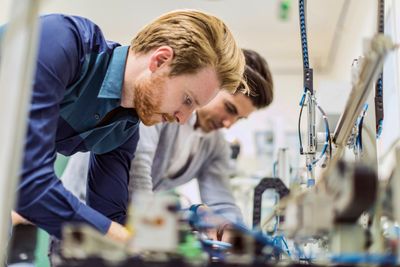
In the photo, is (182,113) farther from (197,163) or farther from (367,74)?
A: (197,163)

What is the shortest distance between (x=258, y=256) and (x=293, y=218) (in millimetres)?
70

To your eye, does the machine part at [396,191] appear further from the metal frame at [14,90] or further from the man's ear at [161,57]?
the man's ear at [161,57]

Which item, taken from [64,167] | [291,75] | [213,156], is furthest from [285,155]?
[291,75]

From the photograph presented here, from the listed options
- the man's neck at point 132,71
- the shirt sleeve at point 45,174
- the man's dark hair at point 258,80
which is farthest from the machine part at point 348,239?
the man's dark hair at point 258,80

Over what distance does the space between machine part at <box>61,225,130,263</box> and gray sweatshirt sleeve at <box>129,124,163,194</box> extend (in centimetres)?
109

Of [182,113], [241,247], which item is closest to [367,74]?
[241,247]

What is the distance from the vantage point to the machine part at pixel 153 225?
0.67 m

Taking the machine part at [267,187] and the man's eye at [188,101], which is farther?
the machine part at [267,187]

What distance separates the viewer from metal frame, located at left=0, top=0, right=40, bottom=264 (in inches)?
26.2

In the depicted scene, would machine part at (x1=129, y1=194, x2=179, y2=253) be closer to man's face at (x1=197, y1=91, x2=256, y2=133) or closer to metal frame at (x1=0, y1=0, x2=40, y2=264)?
metal frame at (x1=0, y1=0, x2=40, y2=264)

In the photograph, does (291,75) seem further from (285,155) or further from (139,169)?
(139,169)

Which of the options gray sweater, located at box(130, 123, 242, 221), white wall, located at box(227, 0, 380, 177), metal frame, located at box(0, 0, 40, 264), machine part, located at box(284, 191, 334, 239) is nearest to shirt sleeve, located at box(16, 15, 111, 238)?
metal frame, located at box(0, 0, 40, 264)

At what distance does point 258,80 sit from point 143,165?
20.6 inches

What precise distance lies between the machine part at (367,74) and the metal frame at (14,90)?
0.47m
